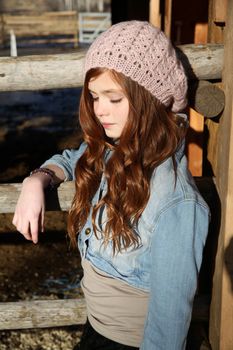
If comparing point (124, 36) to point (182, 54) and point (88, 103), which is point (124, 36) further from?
point (182, 54)

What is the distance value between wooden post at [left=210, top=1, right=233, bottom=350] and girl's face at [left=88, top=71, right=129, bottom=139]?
0.48 metres

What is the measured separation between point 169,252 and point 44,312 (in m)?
1.06

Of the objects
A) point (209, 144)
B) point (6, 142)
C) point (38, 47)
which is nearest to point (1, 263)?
point (209, 144)

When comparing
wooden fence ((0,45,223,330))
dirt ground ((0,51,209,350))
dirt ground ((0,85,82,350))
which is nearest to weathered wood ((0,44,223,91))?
wooden fence ((0,45,223,330))

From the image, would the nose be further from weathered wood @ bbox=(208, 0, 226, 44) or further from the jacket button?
weathered wood @ bbox=(208, 0, 226, 44)

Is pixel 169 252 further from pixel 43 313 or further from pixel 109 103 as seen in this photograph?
pixel 43 313

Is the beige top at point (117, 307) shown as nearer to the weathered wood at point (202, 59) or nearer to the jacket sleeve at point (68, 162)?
the jacket sleeve at point (68, 162)

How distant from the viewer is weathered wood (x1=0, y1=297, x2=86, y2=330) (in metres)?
2.42

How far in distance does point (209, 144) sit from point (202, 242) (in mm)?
846

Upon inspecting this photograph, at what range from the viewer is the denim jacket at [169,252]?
1.58 m

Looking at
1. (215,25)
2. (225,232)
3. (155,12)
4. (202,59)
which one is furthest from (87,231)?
(155,12)

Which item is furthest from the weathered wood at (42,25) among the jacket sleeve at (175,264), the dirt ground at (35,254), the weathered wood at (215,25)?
the jacket sleeve at (175,264)

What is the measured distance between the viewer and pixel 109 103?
170 cm

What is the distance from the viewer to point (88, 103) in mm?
1818
